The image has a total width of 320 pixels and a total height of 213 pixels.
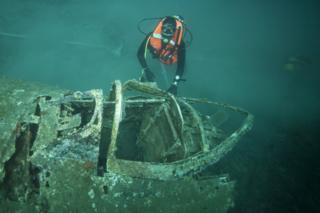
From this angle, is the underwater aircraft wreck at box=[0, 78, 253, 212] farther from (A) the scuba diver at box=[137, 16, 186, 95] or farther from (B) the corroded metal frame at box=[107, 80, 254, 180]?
(A) the scuba diver at box=[137, 16, 186, 95]

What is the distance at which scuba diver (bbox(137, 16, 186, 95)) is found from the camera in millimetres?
6527

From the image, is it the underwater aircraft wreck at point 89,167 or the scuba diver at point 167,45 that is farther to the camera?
the scuba diver at point 167,45

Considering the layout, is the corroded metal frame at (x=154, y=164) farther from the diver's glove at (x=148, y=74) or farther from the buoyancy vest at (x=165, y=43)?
the buoyancy vest at (x=165, y=43)

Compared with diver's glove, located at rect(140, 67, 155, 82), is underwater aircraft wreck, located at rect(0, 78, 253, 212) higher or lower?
lower

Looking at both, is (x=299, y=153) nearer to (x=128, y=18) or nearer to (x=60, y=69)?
(x=60, y=69)

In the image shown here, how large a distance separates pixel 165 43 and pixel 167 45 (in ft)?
0.23

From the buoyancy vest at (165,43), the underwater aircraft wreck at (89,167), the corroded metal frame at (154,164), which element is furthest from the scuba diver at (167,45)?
the corroded metal frame at (154,164)

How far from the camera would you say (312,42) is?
59.2 feet

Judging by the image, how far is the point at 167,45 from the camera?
671cm

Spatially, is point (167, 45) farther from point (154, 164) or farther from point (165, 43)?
point (154, 164)

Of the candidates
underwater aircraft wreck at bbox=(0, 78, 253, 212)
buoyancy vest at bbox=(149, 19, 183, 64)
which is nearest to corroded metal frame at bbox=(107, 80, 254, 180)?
underwater aircraft wreck at bbox=(0, 78, 253, 212)

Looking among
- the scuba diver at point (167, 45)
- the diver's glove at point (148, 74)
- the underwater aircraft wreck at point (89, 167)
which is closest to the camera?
the underwater aircraft wreck at point (89, 167)

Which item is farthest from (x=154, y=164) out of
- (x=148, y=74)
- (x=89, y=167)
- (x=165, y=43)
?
(x=165, y=43)

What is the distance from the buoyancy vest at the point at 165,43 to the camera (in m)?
6.61
